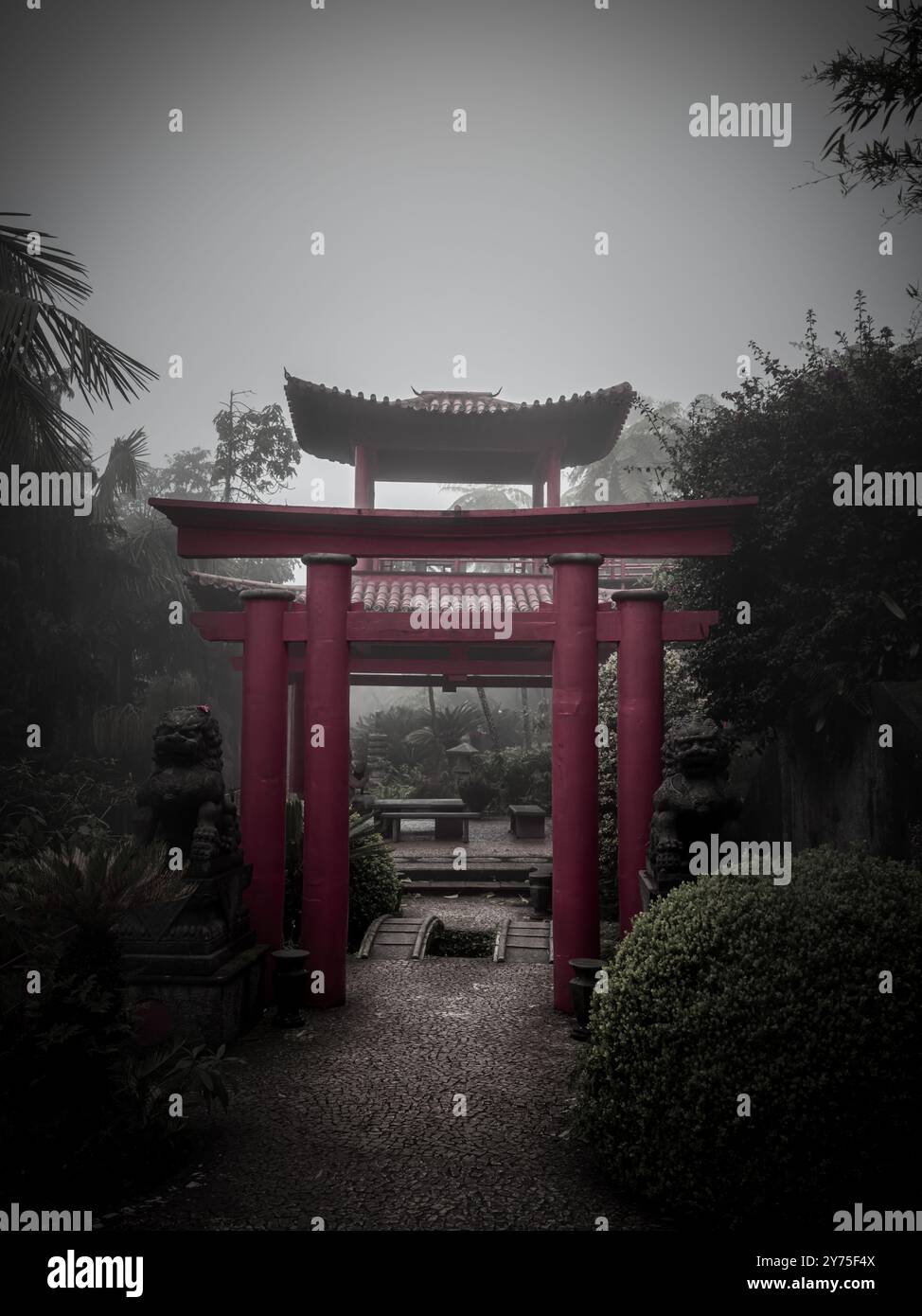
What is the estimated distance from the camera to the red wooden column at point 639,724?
6355 mm

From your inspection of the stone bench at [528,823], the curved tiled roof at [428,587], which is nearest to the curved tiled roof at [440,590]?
the curved tiled roof at [428,587]

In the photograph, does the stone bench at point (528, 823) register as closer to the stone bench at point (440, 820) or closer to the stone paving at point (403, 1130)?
the stone bench at point (440, 820)

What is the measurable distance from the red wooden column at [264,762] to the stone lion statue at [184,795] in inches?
28.0

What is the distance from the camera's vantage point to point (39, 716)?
11.9 meters

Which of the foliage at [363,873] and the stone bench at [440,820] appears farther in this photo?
the stone bench at [440,820]

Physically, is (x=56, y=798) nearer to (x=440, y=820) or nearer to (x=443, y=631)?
(x=440, y=820)

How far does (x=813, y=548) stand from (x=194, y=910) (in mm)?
5943

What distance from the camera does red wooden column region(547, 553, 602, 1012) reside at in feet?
20.2

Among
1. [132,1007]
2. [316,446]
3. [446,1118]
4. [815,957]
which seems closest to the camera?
[815,957]

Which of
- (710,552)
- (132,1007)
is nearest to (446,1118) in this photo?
(132,1007)

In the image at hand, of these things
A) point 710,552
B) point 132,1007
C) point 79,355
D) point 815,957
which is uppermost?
point 79,355
